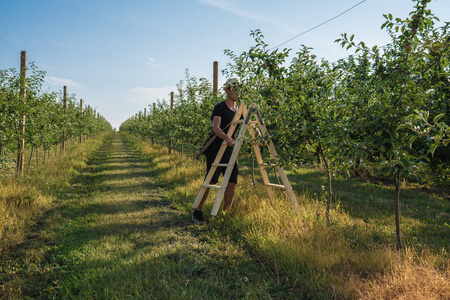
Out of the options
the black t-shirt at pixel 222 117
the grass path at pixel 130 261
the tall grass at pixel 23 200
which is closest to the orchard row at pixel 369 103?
the black t-shirt at pixel 222 117

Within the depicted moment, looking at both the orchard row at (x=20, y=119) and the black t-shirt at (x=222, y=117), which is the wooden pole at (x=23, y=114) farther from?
the black t-shirt at (x=222, y=117)

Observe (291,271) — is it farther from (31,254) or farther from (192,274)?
(31,254)

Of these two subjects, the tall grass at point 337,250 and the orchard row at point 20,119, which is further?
the orchard row at point 20,119

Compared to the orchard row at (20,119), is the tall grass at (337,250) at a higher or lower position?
lower

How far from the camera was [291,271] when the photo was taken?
10.2ft

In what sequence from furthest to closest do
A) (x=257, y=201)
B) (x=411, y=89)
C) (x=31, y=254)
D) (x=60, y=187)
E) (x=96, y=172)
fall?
(x=96, y=172), (x=60, y=187), (x=257, y=201), (x=31, y=254), (x=411, y=89)

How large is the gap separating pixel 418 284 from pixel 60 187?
28.1 feet

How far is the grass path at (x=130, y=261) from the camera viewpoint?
2797 millimetres

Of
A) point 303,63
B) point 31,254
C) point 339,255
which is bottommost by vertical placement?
point 31,254

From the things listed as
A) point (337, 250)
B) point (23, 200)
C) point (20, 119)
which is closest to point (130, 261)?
point (337, 250)

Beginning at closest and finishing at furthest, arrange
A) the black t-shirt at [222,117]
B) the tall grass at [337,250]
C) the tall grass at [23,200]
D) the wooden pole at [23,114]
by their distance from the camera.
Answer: the tall grass at [337,250] → the tall grass at [23,200] → the black t-shirt at [222,117] → the wooden pole at [23,114]

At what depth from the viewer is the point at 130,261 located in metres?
3.34

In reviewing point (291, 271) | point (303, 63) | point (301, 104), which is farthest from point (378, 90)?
point (291, 271)

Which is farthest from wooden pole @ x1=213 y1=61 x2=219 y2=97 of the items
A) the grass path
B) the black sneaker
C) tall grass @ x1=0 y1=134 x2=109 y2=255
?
the black sneaker
